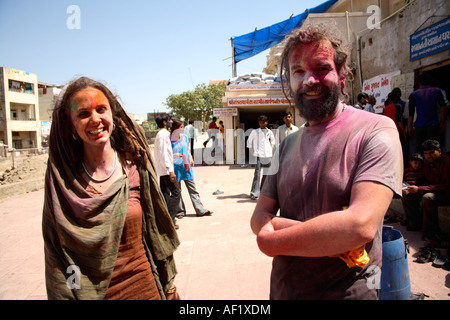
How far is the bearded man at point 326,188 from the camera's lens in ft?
3.37

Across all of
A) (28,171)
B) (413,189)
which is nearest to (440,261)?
(413,189)

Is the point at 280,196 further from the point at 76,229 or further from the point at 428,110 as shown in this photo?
the point at 428,110

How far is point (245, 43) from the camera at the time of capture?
1570cm

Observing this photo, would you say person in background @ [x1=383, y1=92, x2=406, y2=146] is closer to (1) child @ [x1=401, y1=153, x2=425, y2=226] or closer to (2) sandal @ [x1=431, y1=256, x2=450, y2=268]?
(1) child @ [x1=401, y1=153, x2=425, y2=226]

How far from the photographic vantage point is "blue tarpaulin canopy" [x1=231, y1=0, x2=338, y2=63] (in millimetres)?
14502

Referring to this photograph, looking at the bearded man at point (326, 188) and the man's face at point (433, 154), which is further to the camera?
the man's face at point (433, 154)

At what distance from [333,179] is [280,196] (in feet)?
0.85

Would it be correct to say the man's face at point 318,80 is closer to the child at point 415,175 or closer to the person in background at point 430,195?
the person in background at point 430,195

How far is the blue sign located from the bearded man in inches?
250

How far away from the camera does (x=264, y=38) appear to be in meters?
15.2

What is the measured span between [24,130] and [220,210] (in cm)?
3783

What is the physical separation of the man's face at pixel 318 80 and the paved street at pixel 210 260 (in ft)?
7.65

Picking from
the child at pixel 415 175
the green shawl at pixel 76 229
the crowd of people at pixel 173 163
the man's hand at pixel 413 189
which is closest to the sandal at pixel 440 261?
the man's hand at pixel 413 189
